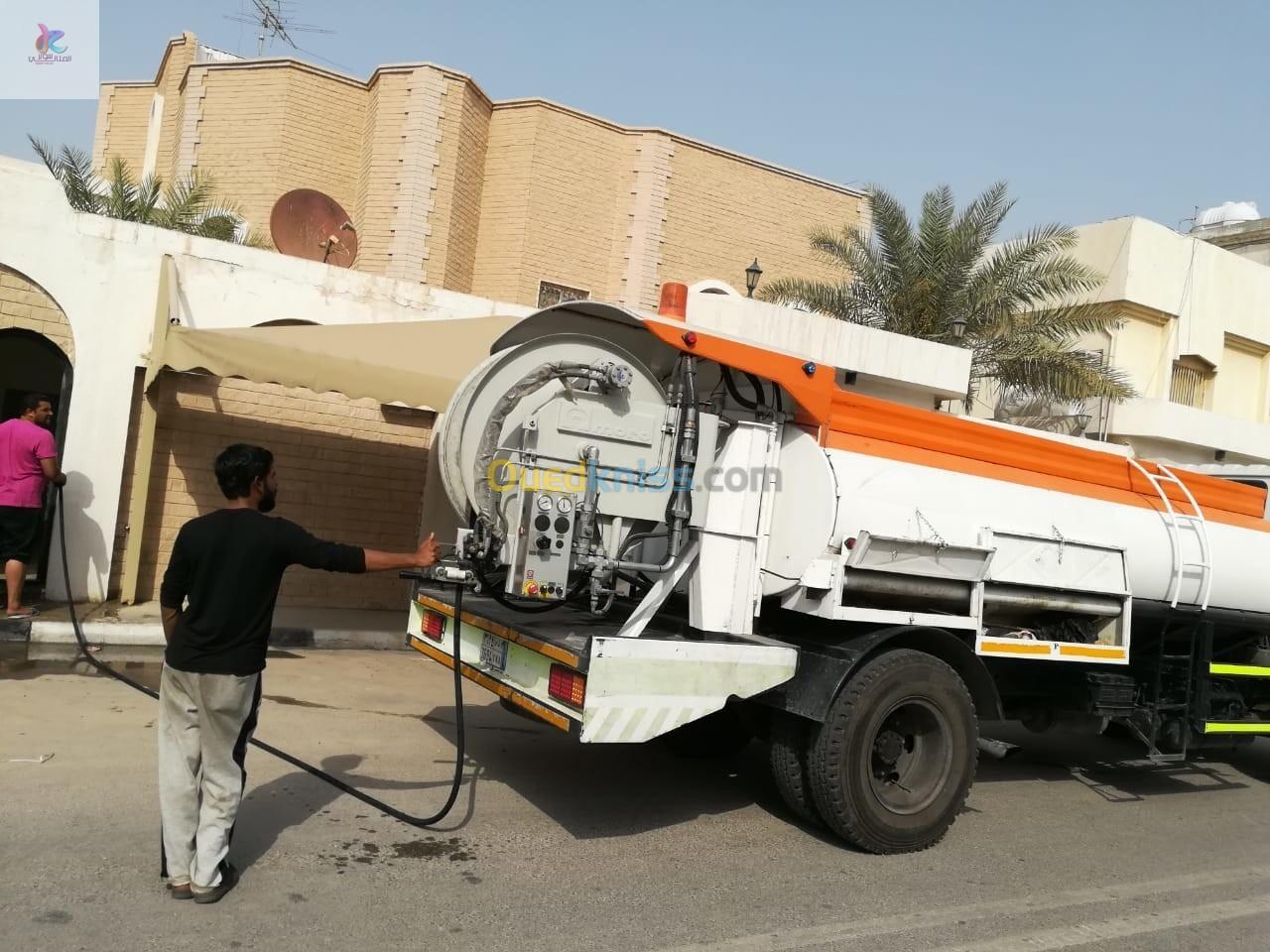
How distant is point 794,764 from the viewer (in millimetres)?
5184

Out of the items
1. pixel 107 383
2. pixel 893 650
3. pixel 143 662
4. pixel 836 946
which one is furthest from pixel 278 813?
pixel 107 383

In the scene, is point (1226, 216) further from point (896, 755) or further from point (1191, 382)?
point (896, 755)

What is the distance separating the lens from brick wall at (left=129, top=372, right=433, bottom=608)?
408 inches

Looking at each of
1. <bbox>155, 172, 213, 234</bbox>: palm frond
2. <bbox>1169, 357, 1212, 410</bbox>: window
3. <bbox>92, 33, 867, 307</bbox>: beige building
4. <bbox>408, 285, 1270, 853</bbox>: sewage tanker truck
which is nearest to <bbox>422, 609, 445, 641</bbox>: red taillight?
<bbox>408, 285, 1270, 853</bbox>: sewage tanker truck

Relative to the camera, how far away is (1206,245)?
23.1m

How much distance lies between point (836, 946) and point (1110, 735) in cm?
625

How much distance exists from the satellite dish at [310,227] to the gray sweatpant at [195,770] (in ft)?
33.3

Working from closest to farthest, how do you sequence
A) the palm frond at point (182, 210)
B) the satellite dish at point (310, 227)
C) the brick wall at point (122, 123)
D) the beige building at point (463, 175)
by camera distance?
the satellite dish at point (310, 227) → the palm frond at point (182, 210) → the beige building at point (463, 175) → the brick wall at point (122, 123)

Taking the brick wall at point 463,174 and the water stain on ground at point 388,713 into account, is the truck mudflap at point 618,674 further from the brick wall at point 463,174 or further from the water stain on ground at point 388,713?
the brick wall at point 463,174

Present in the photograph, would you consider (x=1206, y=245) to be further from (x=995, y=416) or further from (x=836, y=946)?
(x=836, y=946)

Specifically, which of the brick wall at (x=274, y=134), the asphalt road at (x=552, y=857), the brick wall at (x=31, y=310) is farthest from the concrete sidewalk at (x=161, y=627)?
the brick wall at (x=274, y=134)

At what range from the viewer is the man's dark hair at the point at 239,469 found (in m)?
4.02

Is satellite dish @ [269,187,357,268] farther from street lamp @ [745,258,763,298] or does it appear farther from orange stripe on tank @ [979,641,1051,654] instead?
orange stripe on tank @ [979,641,1051,654]

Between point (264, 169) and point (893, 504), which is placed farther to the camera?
point (264, 169)
